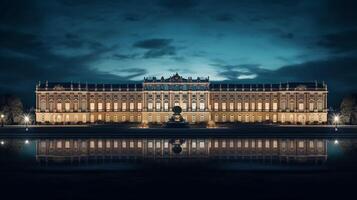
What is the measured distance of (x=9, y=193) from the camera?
15.0 m

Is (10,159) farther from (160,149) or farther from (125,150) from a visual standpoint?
(160,149)

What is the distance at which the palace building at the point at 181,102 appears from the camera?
297 ft

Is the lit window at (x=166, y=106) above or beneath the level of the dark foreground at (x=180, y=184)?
above

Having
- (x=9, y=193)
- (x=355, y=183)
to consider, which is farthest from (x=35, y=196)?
(x=355, y=183)

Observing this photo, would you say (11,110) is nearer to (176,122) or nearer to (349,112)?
(176,122)

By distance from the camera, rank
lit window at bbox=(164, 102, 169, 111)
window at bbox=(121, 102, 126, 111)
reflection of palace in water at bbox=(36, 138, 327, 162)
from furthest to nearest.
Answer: window at bbox=(121, 102, 126, 111)
lit window at bbox=(164, 102, 169, 111)
reflection of palace in water at bbox=(36, 138, 327, 162)

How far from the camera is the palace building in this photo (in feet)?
297

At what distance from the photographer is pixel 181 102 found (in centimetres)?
9156

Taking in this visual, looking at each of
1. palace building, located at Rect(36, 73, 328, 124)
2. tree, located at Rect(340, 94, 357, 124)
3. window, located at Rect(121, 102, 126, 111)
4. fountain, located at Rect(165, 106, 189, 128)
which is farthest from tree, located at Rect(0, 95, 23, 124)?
tree, located at Rect(340, 94, 357, 124)

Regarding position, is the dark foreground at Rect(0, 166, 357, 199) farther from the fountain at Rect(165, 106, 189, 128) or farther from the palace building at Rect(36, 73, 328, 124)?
the palace building at Rect(36, 73, 328, 124)

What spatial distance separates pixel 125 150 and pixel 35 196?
45.0 ft

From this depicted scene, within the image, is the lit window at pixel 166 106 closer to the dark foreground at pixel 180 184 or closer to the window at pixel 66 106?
the window at pixel 66 106

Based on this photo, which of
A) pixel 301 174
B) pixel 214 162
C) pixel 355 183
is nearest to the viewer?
pixel 355 183

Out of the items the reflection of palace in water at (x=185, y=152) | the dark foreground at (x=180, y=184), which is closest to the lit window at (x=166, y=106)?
the reflection of palace in water at (x=185, y=152)
